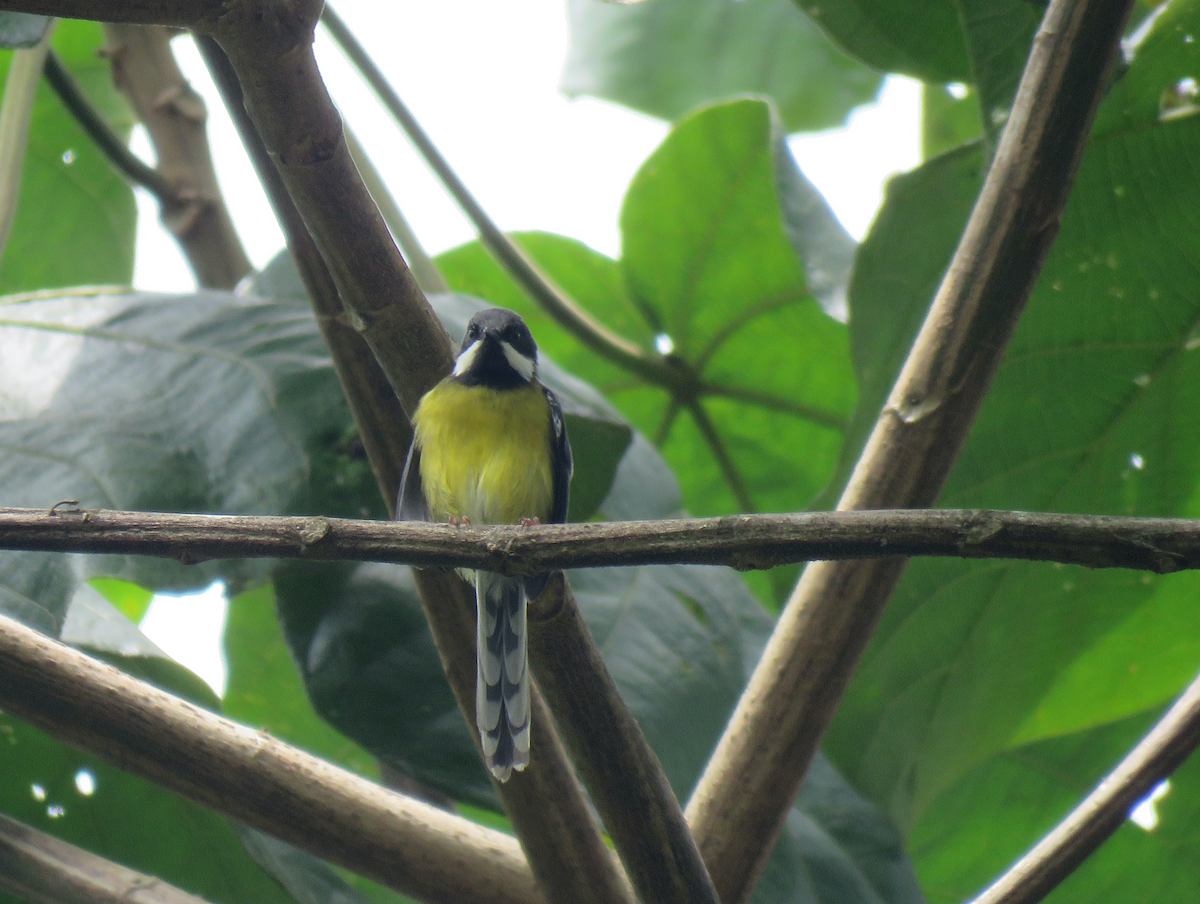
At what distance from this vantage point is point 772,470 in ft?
10.9

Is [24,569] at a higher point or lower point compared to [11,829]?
higher

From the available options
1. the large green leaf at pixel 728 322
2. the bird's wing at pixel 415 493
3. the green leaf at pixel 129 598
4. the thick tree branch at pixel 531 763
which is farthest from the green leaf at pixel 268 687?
the thick tree branch at pixel 531 763

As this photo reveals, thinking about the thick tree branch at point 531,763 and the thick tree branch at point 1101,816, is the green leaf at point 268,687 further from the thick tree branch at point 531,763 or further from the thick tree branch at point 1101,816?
the thick tree branch at point 1101,816

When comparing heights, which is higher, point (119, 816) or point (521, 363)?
point (521, 363)

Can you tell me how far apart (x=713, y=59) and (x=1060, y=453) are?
2290 millimetres

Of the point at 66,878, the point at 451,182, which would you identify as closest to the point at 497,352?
the point at 451,182

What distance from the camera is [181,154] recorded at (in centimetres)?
278

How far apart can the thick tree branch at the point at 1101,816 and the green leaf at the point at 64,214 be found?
2.89 m

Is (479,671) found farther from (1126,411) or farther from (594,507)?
(1126,411)

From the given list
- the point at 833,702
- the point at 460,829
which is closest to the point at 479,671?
the point at 460,829

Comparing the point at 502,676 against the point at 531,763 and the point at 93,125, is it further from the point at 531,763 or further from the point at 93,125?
the point at 93,125

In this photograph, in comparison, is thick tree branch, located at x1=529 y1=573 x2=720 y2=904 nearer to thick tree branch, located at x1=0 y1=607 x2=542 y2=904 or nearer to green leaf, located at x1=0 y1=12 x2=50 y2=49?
thick tree branch, located at x1=0 y1=607 x2=542 y2=904

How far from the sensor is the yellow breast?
2266 millimetres

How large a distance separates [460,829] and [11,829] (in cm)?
63
